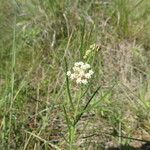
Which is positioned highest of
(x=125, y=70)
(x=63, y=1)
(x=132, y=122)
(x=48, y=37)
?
(x=63, y=1)

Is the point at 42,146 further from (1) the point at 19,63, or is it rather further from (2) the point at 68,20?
(2) the point at 68,20

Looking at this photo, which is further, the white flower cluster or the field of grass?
the field of grass

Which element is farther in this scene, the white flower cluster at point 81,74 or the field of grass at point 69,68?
the field of grass at point 69,68

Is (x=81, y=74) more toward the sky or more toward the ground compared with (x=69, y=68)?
more toward the ground

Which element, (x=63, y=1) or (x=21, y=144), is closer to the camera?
(x=21, y=144)

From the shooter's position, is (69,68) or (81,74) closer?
(81,74)

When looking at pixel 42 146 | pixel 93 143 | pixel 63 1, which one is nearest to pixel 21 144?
pixel 42 146

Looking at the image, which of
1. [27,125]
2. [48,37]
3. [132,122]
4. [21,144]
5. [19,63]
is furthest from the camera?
[48,37]

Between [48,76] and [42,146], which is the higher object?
[48,76]
